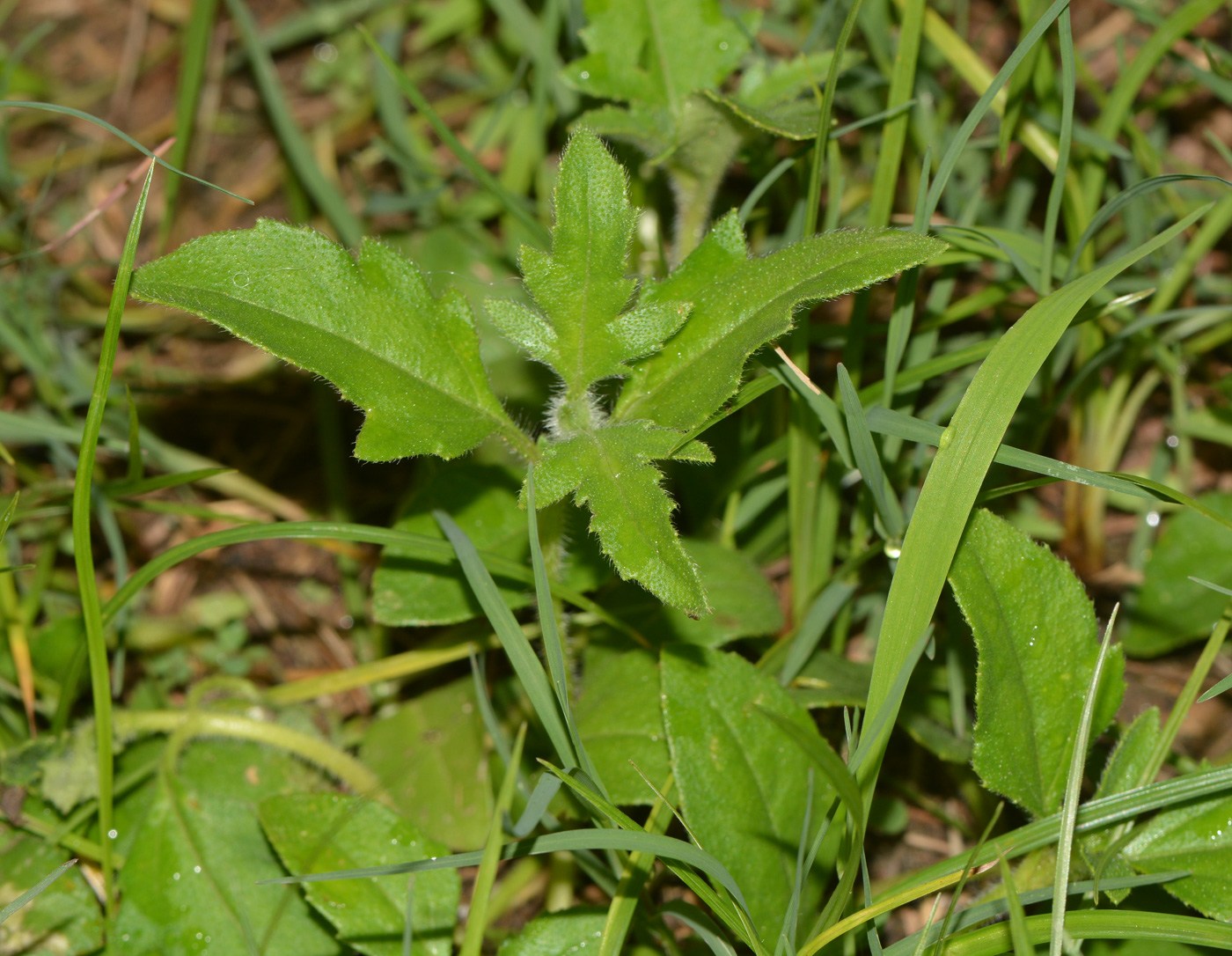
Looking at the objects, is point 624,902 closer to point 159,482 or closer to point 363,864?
point 363,864

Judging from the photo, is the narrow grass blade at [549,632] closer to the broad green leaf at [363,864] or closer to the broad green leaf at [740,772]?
the broad green leaf at [740,772]

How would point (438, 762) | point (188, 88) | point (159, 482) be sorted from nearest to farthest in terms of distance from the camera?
point (159, 482) < point (438, 762) < point (188, 88)

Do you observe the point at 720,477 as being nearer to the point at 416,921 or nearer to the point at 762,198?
the point at 762,198

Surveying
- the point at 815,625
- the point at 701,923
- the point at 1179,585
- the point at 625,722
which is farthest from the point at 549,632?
the point at 1179,585

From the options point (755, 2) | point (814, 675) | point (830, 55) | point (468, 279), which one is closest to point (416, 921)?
point (814, 675)

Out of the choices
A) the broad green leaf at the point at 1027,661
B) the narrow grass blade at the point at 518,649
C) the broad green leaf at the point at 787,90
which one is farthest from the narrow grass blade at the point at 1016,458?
the narrow grass blade at the point at 518,649

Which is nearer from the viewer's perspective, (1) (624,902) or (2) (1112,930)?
(2) (1112,930)
